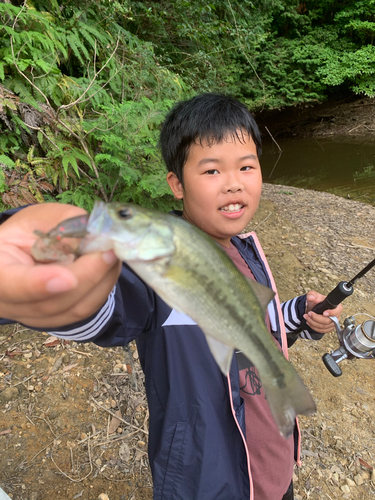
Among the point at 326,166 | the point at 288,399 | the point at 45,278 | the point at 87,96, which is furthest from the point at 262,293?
the point at 326,166

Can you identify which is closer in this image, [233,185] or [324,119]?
[233,185]

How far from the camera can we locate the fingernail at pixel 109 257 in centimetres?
86

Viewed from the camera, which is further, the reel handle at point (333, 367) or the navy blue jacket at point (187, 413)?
the reel handle at point (333, 367)

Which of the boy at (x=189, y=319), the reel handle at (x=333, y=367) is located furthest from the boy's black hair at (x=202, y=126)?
the reel handle at (x=333, y=367)

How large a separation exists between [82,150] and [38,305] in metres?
3.44

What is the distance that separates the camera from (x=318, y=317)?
2.33 meters

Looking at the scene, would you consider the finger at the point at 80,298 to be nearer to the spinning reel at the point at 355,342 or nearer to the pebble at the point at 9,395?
the spinning reel at the point at 355,342

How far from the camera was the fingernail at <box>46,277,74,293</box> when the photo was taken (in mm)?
781

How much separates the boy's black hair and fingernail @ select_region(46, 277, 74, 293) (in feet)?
4.97

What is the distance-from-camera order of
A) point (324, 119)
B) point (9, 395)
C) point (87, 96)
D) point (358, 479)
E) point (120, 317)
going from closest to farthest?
point (120, 317), point (358, 479), point (9, 395), point (87, 96), point (324, 119)

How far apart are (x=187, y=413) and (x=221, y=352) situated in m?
0.71

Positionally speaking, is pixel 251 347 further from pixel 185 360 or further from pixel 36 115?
pixel 36 115

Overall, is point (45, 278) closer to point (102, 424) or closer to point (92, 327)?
point (92, 327)

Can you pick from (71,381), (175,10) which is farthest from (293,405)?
(175,10)
